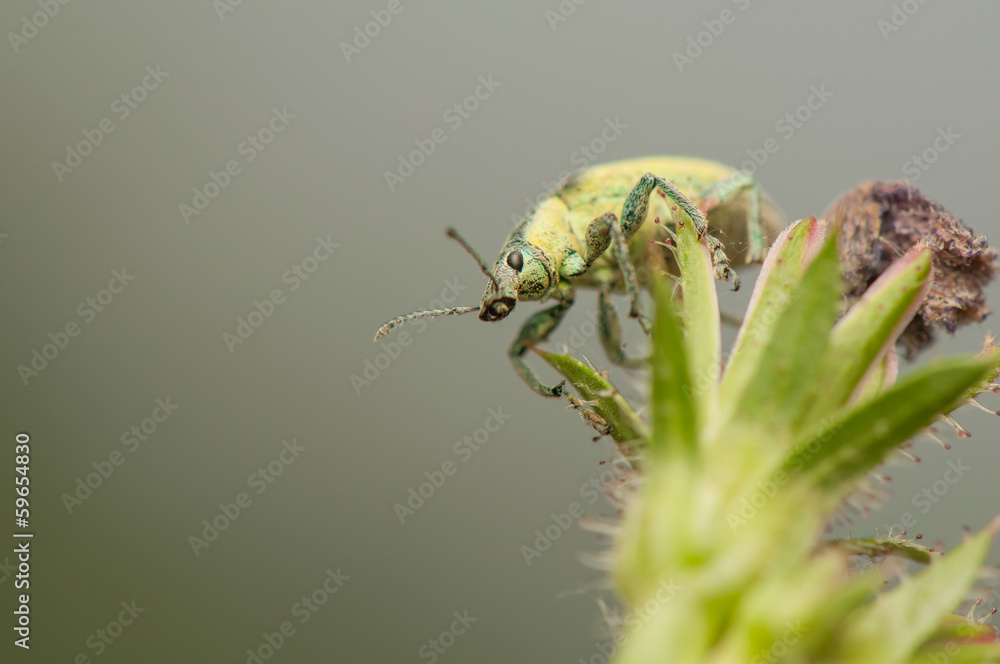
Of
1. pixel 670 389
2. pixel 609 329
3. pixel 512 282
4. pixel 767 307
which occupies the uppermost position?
pixel 767 307

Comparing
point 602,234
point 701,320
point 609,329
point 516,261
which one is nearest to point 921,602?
point 701,320

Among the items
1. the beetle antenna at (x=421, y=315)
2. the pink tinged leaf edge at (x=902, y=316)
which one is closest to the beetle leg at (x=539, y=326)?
the beetle antenna at (x=421, y=315)

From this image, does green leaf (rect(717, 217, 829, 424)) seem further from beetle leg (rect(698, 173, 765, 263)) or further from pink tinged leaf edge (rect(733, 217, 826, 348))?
beetle leg (rect(698, 173, 765, 263))

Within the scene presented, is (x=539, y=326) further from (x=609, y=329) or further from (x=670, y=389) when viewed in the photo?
(x=670, y=389)

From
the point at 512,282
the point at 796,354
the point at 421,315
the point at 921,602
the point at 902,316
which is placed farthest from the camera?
the point at 421,315

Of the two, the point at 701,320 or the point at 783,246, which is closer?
the point at 701,320

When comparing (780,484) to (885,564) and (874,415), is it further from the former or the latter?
(885,564)

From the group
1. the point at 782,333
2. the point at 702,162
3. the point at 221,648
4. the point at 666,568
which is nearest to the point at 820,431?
the point at 782,333
